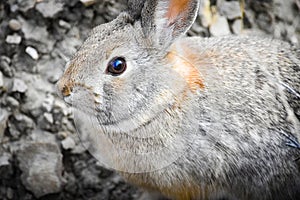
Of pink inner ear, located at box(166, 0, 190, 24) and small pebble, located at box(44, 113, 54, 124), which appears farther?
small pebble, located at box(44, 113, 54, 124)

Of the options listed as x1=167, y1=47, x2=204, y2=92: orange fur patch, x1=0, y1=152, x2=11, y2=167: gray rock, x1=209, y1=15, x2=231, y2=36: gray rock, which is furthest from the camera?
x1=209, y1=15, x2=231, y2=36: gray rock

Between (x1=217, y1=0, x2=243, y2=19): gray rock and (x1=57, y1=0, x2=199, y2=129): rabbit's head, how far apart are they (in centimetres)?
115

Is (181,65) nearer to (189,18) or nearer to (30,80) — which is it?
(189,18)

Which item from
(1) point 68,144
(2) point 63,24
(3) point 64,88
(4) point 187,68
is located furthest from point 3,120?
(4) point 187,68

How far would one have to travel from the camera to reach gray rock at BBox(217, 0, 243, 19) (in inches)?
162

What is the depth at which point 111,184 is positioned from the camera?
3.80 meters

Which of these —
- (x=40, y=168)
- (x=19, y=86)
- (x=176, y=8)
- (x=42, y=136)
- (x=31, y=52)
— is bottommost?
(x=40, y=168)

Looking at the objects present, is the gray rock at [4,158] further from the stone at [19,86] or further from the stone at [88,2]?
the stone at [88,2]

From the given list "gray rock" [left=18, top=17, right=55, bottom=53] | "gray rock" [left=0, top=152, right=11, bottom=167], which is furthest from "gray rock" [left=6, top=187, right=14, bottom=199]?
"gray rock" [left=18, top=17, right=55, bottom=53]

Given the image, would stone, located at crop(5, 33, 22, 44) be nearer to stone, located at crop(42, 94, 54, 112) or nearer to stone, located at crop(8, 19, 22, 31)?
stone, located at crop(8, 19, 22, 31)

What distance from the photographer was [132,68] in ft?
9.61

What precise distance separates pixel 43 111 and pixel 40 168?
29cm

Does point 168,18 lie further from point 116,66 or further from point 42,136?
point 42,136

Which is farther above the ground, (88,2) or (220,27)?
(88,2)
